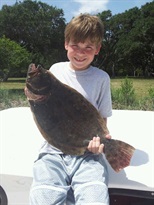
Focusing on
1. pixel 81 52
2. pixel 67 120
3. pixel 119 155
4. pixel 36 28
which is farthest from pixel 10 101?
pixel 36 28

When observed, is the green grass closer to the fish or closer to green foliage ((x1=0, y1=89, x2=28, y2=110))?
green foliage ((x1=0, y1=89, x2=28, y2=110))

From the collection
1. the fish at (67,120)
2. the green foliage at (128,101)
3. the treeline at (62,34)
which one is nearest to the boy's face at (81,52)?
the fish at (67,120)

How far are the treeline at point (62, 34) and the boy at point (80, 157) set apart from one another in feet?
90.3

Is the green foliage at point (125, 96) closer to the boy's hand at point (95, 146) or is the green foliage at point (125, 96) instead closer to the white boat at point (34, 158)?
the white boat at point (34, 158)

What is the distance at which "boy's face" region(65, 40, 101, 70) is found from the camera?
5.74ft

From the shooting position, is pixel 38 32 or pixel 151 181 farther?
pixel 38 32

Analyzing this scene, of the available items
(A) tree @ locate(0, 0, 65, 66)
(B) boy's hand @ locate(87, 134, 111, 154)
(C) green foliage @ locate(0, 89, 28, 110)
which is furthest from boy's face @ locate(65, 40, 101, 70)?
(A) tree @ locate(0, 0, 65, 66)

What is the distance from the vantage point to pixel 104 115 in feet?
6.07

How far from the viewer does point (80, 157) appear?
5.38ft

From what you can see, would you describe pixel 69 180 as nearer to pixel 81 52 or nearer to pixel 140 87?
pixel 81 52

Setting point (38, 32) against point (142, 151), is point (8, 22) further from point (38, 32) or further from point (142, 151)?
point (142, 151)

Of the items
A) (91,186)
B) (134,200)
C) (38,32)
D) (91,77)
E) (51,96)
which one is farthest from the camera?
(38,32)

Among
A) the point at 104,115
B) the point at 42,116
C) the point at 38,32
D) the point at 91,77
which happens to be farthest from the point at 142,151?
the point at 38,32

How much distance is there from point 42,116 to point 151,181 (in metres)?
0.58
